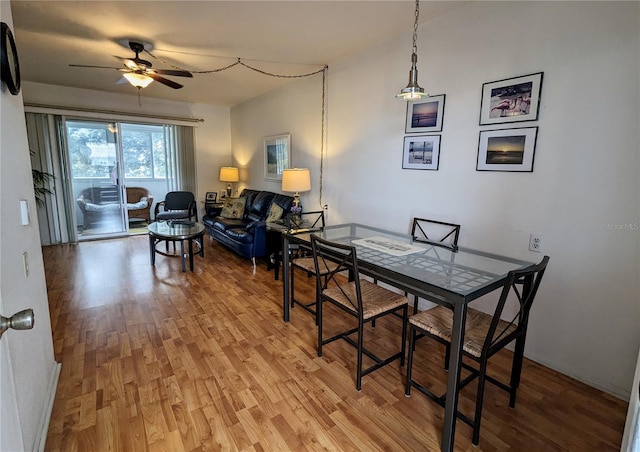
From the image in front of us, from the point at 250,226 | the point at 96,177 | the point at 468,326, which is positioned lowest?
the point at 468,326

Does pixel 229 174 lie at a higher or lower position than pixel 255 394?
higher

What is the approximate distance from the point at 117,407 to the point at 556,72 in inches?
134

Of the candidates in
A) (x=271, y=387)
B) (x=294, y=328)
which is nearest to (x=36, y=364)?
(x=271, y=387)

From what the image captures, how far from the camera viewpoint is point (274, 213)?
457cm

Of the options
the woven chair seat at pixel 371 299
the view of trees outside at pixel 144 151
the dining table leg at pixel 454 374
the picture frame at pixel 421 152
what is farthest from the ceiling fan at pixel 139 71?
the view of trees outside at pixel 144 151

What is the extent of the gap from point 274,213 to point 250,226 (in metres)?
0.47

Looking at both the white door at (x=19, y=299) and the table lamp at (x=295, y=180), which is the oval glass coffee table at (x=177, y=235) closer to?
the table lamp at (x=295, y=180)

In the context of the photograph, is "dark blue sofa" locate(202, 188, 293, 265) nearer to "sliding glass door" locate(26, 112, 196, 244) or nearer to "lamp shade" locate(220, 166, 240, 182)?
"lamp shade" locate(220, 166, 240, 182)

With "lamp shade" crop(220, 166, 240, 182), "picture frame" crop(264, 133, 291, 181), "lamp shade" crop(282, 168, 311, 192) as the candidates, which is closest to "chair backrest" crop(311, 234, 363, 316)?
"lamp shade" crop(282, 168, 311, 192)

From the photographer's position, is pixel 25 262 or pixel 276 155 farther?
pixel 276 155

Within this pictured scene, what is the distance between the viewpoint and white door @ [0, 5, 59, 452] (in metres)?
1.09

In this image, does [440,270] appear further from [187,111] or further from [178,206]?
[187,111]

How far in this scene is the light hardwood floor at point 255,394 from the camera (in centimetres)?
161

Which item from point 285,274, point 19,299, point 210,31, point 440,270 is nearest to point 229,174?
point 210,31
